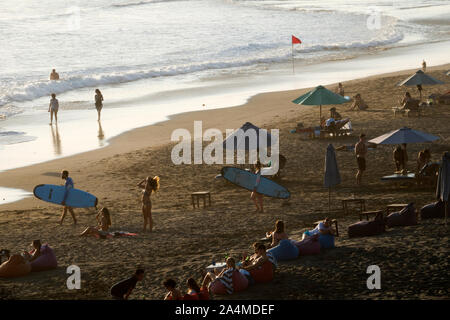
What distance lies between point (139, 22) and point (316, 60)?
102ft

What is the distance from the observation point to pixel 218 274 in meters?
11.3

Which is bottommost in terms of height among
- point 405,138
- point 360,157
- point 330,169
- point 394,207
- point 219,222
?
point 219,222

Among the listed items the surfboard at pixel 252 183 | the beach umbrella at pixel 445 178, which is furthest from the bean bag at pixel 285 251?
the surfboard at pixel 252 183

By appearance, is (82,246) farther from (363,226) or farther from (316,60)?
(316,60)

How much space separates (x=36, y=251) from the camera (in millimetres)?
12883

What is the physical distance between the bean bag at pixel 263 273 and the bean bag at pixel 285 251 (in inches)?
38.0

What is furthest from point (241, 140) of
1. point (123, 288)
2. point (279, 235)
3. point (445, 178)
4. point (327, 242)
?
point (123, 288)

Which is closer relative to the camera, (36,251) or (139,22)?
(36,251)

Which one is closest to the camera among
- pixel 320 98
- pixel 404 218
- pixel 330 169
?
pixel 404 218

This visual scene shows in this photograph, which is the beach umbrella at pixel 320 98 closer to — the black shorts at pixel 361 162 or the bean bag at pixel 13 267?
the black shorts at pixel 361 162

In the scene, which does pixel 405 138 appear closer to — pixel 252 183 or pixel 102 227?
pixel 252 183

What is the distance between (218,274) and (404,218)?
415cm

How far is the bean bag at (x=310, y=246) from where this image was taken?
12.3 meters
